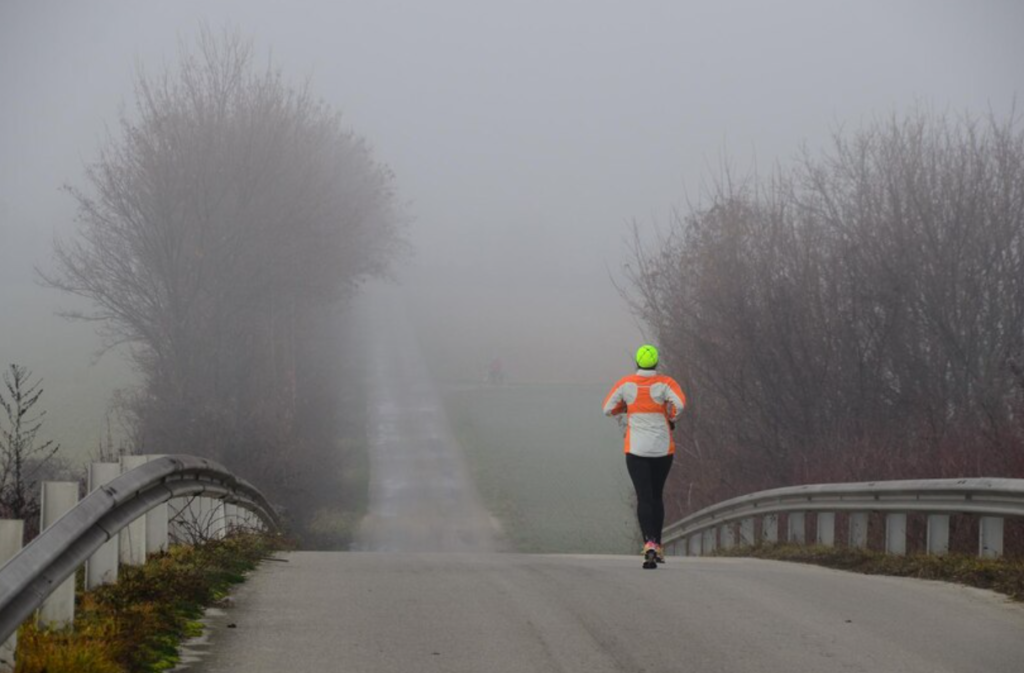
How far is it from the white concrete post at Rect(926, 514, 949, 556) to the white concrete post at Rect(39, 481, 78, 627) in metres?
8.44

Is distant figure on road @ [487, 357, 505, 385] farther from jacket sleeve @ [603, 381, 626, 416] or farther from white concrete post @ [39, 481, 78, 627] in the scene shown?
white concrete post @ [39, 481, 78, 627]

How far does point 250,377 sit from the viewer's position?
39.5 metres

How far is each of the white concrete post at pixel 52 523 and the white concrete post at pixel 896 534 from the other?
29.6ft

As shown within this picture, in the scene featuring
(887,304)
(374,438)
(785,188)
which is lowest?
(374,438)

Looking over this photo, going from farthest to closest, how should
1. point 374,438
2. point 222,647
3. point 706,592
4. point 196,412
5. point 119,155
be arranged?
point 374,438
point 119,155
point 196,412
point 706,592
point 222,647

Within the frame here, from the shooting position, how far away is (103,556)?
7699mm

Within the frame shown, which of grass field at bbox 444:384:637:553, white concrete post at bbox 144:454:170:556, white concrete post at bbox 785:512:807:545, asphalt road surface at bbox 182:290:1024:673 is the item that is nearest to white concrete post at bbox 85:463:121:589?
asphalt road surface at bbox 182:290:1024:673

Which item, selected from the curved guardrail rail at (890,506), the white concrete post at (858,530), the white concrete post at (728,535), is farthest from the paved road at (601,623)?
the white concrete post at (728,535)

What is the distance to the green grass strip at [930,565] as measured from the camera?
10.6 meters

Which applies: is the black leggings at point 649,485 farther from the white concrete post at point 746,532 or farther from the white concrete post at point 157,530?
the white concrete post at point 746,532

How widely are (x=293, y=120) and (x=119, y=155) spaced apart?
5.32 meters

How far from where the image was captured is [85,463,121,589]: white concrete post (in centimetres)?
764

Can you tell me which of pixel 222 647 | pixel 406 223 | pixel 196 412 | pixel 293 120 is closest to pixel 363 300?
pixel 406 223

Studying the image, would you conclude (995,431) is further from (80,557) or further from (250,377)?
(250,377)
